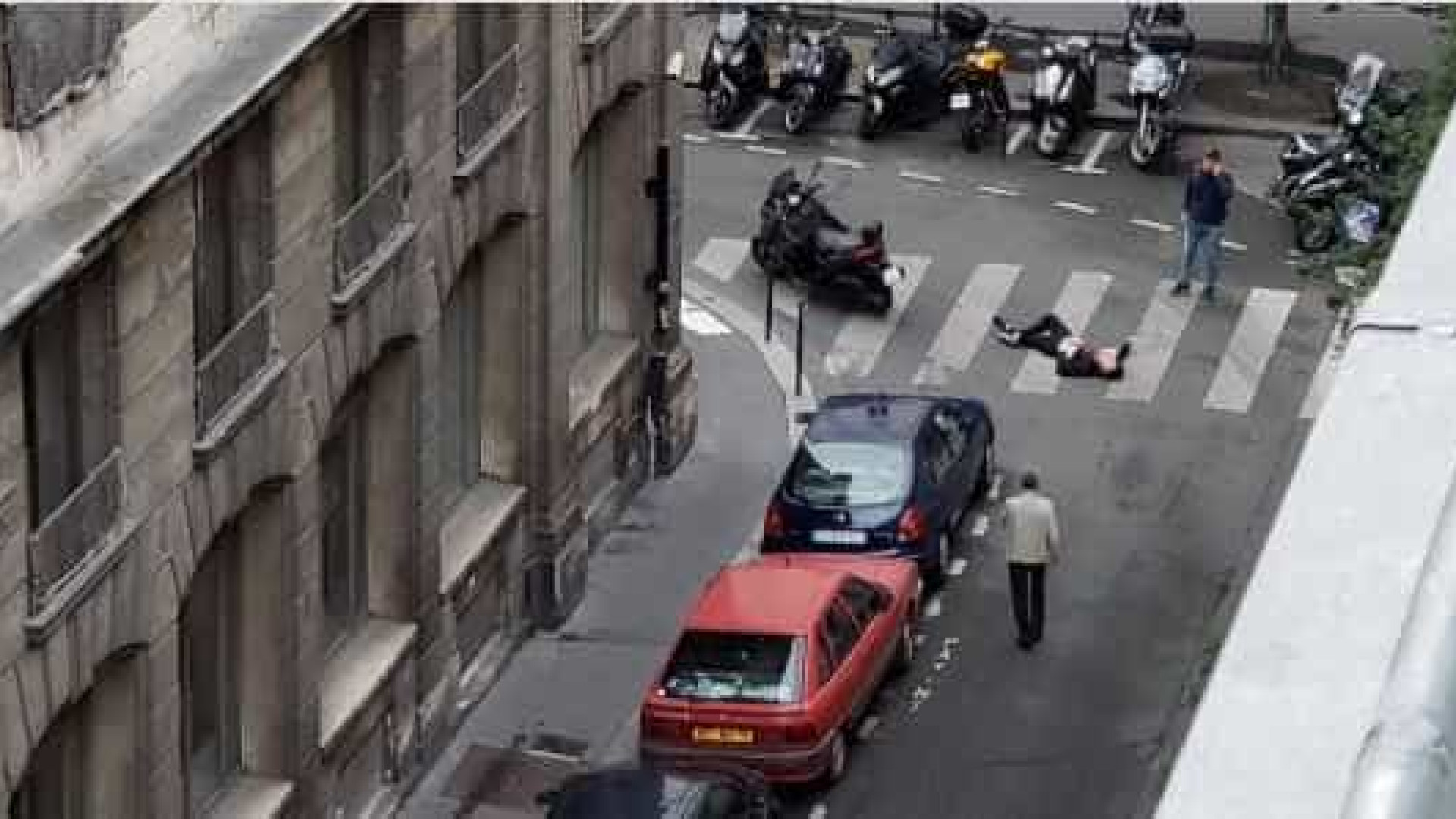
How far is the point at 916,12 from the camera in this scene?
4606 cm

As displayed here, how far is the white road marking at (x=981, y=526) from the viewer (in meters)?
30.2

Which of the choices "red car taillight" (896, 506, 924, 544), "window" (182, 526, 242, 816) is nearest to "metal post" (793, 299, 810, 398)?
"red car taillight" (896, 506, 924, 544)

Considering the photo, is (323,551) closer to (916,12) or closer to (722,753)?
(722,753)

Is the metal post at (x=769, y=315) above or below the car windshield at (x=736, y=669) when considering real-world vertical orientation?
below

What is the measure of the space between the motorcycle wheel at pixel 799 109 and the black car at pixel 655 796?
19.6 m

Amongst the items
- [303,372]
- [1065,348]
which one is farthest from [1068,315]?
[303,372]

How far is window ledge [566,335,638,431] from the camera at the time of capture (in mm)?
28953

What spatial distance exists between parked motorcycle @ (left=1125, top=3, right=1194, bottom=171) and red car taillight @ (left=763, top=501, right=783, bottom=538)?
14.1m

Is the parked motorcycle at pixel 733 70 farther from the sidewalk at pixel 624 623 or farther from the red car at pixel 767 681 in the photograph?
the red car at pixel 767 681

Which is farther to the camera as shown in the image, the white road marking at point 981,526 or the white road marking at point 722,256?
the white road marking at point 722,256

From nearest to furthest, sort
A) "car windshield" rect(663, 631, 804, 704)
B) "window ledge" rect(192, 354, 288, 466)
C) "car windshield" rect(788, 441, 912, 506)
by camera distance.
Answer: "window ledge" rect(192, 354, 288, 466), "car windshield" rect(663, 631, 804, 704), "car windshield" rect(788, 441, 912, 506)

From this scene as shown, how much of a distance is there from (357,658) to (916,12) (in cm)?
2443

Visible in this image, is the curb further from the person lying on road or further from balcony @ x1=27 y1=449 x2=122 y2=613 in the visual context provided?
balcony @ x1=27 y1=449 x2=122 y2=613

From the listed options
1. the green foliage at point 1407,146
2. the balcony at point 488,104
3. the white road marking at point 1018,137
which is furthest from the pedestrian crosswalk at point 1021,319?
the balcony at point 488,104
